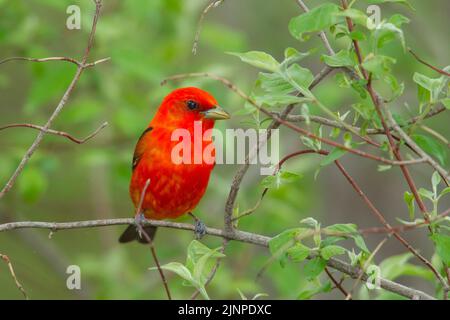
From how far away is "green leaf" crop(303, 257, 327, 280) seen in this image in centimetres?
313

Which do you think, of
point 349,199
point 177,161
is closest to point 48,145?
point 177,161

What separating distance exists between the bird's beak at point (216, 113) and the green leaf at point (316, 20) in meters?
1.99

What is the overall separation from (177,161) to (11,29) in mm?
1714

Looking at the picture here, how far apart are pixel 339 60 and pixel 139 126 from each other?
329cm

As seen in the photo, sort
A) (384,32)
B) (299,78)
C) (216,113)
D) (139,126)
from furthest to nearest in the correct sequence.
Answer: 1. (139,126)
2. (216,113)
3. (299,78)
4. (384,32)

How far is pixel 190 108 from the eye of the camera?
16.0 feet

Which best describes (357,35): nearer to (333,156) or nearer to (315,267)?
(333,156)

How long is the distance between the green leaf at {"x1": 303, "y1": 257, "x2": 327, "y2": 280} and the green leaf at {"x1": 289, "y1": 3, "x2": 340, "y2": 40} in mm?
918

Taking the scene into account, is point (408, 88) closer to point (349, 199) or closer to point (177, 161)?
point (349, 199)

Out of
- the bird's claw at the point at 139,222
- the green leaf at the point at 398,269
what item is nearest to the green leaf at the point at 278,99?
the bird's claw at the point at 139,222

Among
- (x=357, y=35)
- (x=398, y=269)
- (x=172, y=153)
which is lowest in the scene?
(x=398, y=269)

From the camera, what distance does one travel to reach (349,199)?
846 centimetres

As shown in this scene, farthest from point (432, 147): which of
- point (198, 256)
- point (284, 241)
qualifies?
point (198, 256)

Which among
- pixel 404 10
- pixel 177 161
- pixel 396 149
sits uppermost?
pixel 404 10
